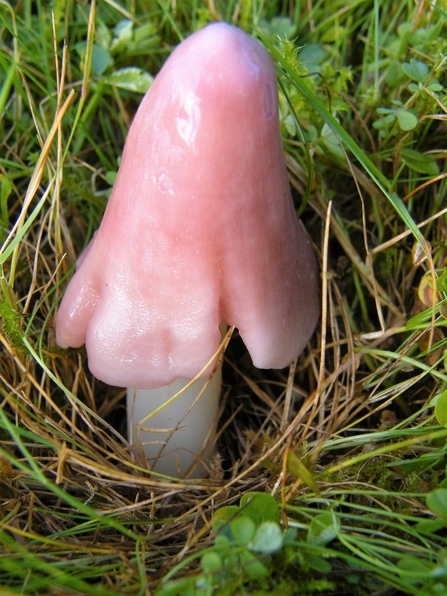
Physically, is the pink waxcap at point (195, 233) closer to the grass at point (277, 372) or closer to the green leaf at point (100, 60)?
the grass at point (277, 372)

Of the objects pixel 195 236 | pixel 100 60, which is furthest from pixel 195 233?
pixel 100 60

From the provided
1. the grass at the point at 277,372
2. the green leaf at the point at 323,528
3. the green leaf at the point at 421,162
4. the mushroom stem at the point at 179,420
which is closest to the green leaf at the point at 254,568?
the grass at the point at 277,372

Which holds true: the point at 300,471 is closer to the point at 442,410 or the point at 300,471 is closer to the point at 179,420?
the point at 442,410

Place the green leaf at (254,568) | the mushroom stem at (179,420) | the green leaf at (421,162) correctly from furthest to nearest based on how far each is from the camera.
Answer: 1. the green leaf at (421,162)
2. the mushroom stem at (179,420)
3. the green leaf at (254,568)

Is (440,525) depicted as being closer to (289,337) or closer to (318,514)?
(318,514)

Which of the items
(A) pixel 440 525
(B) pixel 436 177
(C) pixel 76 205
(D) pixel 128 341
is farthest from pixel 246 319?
(C) pixel 76 205

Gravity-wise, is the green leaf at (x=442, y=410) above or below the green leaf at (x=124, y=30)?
below
